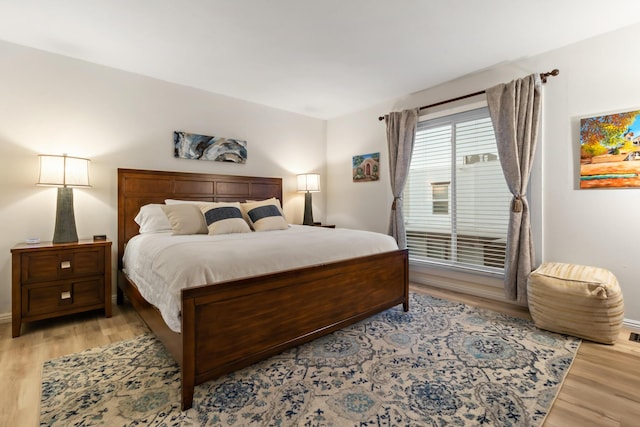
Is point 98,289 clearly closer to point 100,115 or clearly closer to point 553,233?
point 100,115

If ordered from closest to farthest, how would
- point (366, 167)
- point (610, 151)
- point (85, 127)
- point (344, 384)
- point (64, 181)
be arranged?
point (344, 384) < point (610, 151) < point (64, 181) < point (85, 127) < point (366, 167)

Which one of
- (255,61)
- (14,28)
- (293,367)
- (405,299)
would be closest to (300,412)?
(293,367)

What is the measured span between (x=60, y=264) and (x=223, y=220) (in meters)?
1.39

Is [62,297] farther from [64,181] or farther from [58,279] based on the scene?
[64,181]

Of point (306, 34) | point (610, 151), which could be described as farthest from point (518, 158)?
point (306, 34)

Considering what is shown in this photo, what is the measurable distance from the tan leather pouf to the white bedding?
131cm

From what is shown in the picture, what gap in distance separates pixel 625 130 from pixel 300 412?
129 inches

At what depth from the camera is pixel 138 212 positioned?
3.25 metres

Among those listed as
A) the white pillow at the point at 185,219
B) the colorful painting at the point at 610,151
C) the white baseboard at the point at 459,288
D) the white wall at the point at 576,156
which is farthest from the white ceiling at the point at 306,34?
the white baseboard at the point at 459,288

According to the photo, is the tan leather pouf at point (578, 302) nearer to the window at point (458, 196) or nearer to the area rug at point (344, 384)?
the area rug at point (344, 384)

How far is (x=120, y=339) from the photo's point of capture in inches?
90.8

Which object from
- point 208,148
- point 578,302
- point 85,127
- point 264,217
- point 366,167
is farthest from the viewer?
point 366,167

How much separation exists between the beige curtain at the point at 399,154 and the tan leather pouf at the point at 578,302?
1.59 m

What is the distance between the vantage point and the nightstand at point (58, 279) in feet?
7.68
